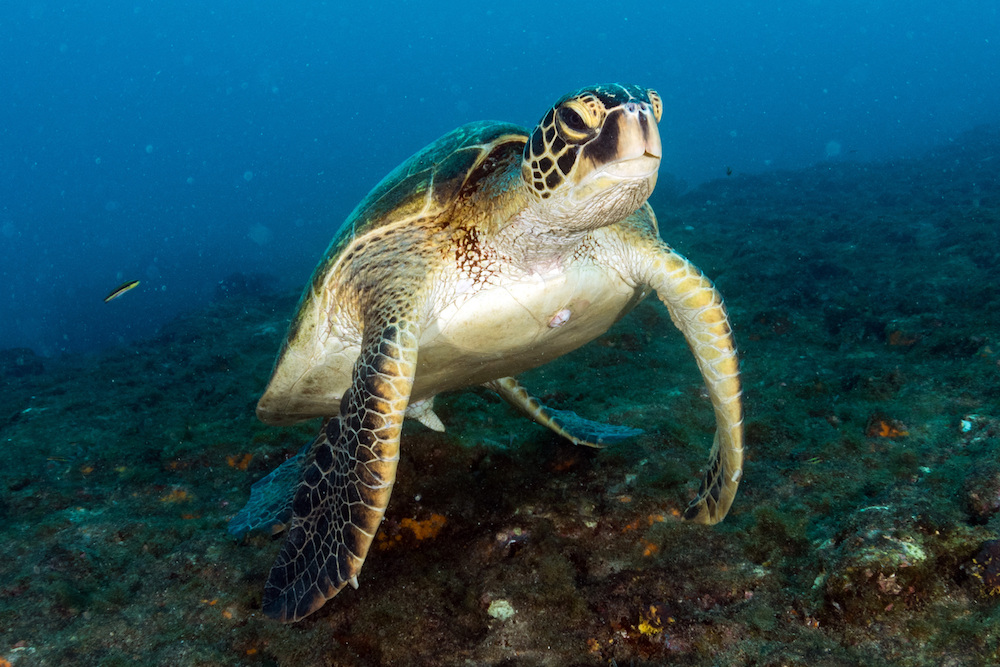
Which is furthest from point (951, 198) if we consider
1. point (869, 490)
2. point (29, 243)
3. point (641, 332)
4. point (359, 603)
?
point (29, 243)

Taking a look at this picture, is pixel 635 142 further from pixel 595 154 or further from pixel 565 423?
pixel 565 423

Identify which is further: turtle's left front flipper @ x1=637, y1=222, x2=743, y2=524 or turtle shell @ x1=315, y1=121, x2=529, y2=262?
turtle shell @ x1=315, y1=121, x2=529, y2=262

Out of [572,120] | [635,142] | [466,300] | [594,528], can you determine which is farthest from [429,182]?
[594,528]

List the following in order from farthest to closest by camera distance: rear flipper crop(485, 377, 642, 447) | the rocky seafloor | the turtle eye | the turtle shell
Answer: rear flipper crop(485, 377, 642, 447) < the turtle shell < the turtle eye < the rocky seafloor

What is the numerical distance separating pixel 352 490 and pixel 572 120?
171 centimetres

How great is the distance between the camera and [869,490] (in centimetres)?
232

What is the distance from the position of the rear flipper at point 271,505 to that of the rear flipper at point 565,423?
1426 millimetres

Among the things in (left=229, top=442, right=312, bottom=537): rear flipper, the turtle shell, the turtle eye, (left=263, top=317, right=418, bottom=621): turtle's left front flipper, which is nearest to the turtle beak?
the turtle eye

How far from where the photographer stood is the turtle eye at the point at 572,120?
75.5 inches

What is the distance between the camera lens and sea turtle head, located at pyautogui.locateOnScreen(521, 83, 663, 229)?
72.4 inches

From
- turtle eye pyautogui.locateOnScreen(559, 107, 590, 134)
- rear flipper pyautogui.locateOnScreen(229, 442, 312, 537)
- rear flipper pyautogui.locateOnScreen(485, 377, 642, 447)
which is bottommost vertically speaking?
rear flipper pyautogui.locateOnScreen(485, 377, 642, 447)

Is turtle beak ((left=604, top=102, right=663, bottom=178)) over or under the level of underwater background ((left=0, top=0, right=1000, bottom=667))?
over

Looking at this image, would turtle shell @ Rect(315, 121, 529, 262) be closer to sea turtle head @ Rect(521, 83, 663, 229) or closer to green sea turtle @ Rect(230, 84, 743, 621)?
green sea turtle @ Rect(230, 84, 743, 621)

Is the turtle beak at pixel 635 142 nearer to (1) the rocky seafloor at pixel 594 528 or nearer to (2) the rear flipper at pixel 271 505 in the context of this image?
(1) the rocky seafloor at pixel 594 528
